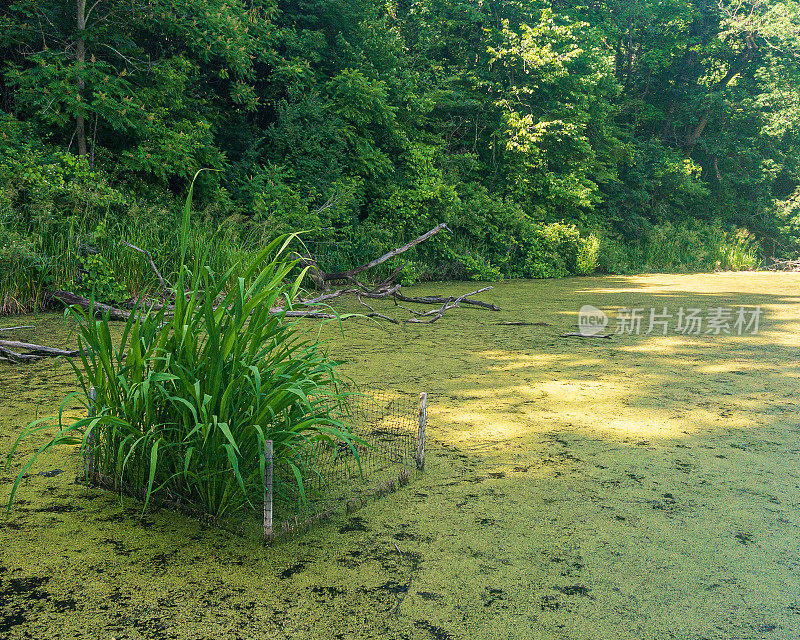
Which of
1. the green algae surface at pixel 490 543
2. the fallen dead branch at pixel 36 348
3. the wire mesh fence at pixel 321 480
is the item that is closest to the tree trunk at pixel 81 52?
the fallen dead branch at pixel 36 348

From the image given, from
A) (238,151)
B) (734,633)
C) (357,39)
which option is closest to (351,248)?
(238,151)

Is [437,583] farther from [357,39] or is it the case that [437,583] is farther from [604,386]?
[357,39]

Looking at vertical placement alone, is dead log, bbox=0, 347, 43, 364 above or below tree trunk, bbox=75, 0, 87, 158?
below

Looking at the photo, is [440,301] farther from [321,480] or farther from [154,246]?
[321,480]

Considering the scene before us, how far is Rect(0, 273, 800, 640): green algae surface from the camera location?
1.47m

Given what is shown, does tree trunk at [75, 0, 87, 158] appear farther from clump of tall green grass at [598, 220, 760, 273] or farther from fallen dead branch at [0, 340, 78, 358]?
clump of tall green grass at [598, 220, 760, 273]

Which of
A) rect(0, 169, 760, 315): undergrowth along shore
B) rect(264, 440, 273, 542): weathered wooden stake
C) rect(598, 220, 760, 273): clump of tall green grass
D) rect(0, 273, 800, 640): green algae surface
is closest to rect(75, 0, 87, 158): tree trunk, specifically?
rect(0, 169, 760, 315): undergrowth along shore

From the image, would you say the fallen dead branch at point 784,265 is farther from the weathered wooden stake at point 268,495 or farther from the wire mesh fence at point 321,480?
the weathered wooden stake at point 268,495

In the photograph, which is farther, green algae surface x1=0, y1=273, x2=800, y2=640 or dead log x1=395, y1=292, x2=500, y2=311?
dead log x1=395, y1=292, x2=500, y2=311

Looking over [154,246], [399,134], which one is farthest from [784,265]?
[154,246]

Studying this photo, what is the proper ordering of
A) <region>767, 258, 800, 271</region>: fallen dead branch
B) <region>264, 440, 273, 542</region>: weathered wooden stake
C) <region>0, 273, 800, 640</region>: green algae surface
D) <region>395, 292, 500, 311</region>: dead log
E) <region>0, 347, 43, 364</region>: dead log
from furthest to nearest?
<region>767, 258, 800, 271</region>: fallen dead branch, <region>395, 292, 500, 311</region>: dead log, <region>0, 347, 43, 364</region>: dead log, <region>264, 440, 273, 542</region>: weathered wooden stake, <region>0, 273, 800, 640</region>: green algae surface

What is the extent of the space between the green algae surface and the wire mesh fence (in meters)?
Answer: 0.05

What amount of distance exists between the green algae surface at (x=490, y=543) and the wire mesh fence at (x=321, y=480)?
5cm

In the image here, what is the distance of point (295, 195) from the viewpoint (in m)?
8.02
